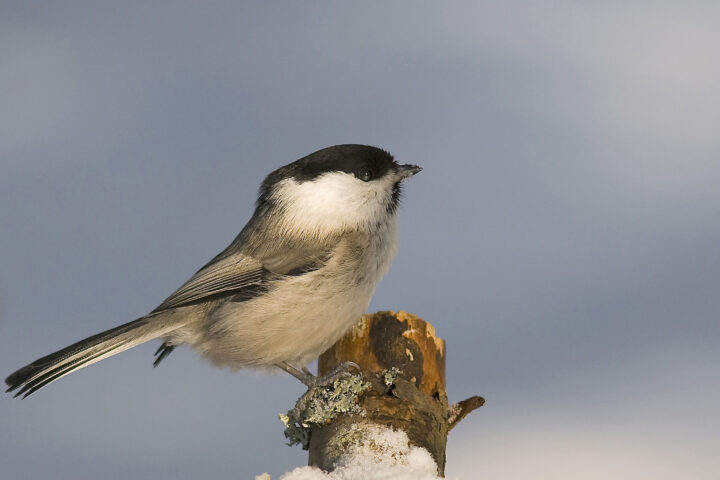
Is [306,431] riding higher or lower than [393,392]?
lower

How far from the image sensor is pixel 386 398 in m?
4.94

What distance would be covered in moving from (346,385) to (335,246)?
5.45 feet

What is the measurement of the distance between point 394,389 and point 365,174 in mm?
2520

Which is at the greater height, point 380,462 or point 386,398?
point 386,398

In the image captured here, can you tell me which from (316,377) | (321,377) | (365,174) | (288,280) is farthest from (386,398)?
(365,174)

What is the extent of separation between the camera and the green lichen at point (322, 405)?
16.1ft

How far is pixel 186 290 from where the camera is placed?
255 inches

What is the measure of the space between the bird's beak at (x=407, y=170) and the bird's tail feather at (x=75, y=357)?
2.75 meters

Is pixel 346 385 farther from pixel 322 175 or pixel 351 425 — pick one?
pixel 322 175

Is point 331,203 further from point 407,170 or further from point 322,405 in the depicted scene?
point 322,405

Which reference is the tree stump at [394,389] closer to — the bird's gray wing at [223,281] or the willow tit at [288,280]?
the willow tit at [288,280]

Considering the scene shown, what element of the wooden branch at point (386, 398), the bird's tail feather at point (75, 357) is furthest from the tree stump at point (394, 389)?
the bird's tail feather at point (75, 357)

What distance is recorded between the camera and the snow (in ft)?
13.2

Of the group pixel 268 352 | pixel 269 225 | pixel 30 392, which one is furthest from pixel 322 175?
pixel 30 392
